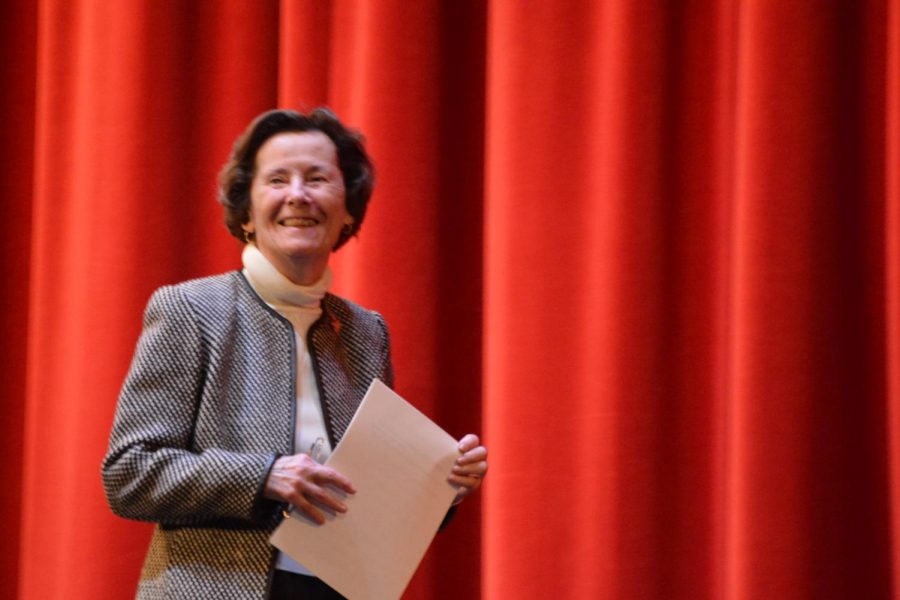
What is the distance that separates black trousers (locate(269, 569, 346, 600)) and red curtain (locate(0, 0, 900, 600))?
84 centimetres

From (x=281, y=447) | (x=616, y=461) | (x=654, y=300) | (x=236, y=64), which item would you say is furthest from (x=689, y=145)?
(x=281, y=447)


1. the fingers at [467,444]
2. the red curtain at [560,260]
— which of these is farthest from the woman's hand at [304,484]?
the red curtain at [560,260]

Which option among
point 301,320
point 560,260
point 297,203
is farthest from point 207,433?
point 560,260

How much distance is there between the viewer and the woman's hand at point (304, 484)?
49.2 inches

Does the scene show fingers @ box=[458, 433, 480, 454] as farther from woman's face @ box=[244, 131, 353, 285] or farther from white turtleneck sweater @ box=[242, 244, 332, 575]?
woman's face @ box=[244, 131, 353, 285]

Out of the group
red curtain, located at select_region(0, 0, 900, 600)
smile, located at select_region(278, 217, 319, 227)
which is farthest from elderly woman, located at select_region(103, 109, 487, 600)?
red curtain, located at select_region(0, 0, 900, 600)

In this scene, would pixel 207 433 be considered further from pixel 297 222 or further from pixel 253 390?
pixel 297 222

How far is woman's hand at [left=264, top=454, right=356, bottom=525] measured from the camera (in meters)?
1.25

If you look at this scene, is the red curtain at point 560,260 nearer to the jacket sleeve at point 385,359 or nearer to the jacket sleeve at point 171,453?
the jacket sleeve at point 385,359

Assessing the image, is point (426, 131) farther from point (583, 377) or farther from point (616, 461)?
point (616, 461)

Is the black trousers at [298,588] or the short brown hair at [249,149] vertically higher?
the short brown hair at [249,149]

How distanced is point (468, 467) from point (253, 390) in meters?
0.31

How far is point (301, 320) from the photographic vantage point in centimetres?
147

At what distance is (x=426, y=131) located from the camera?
93.3 inches
